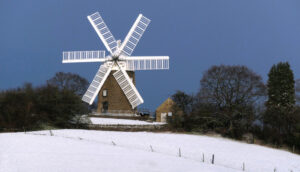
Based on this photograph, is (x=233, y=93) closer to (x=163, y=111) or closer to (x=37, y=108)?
(x=163, y=111)

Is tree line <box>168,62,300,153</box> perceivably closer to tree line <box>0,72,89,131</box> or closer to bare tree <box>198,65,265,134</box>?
bare tree <box>198,65,265,134</box>

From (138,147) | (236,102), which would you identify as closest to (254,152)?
(236,102)

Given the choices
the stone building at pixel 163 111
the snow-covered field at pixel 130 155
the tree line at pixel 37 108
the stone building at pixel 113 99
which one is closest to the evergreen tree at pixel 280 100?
the snow-covered field at pixel 130 155

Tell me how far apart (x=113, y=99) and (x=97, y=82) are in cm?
271

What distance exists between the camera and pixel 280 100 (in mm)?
38812

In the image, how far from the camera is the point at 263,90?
109 ft

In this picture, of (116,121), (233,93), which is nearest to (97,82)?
(116,121)

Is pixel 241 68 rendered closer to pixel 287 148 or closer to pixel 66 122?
pixel 287 148

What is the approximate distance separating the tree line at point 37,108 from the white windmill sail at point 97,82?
775cm

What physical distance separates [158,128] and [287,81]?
16.4 metres

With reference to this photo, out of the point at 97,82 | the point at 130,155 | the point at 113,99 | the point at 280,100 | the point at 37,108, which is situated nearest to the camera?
the point at 130,155

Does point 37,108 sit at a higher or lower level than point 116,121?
higher

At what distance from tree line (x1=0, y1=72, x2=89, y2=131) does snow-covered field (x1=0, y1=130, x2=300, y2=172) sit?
16.1ft

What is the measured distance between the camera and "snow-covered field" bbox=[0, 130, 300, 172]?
633 inches
